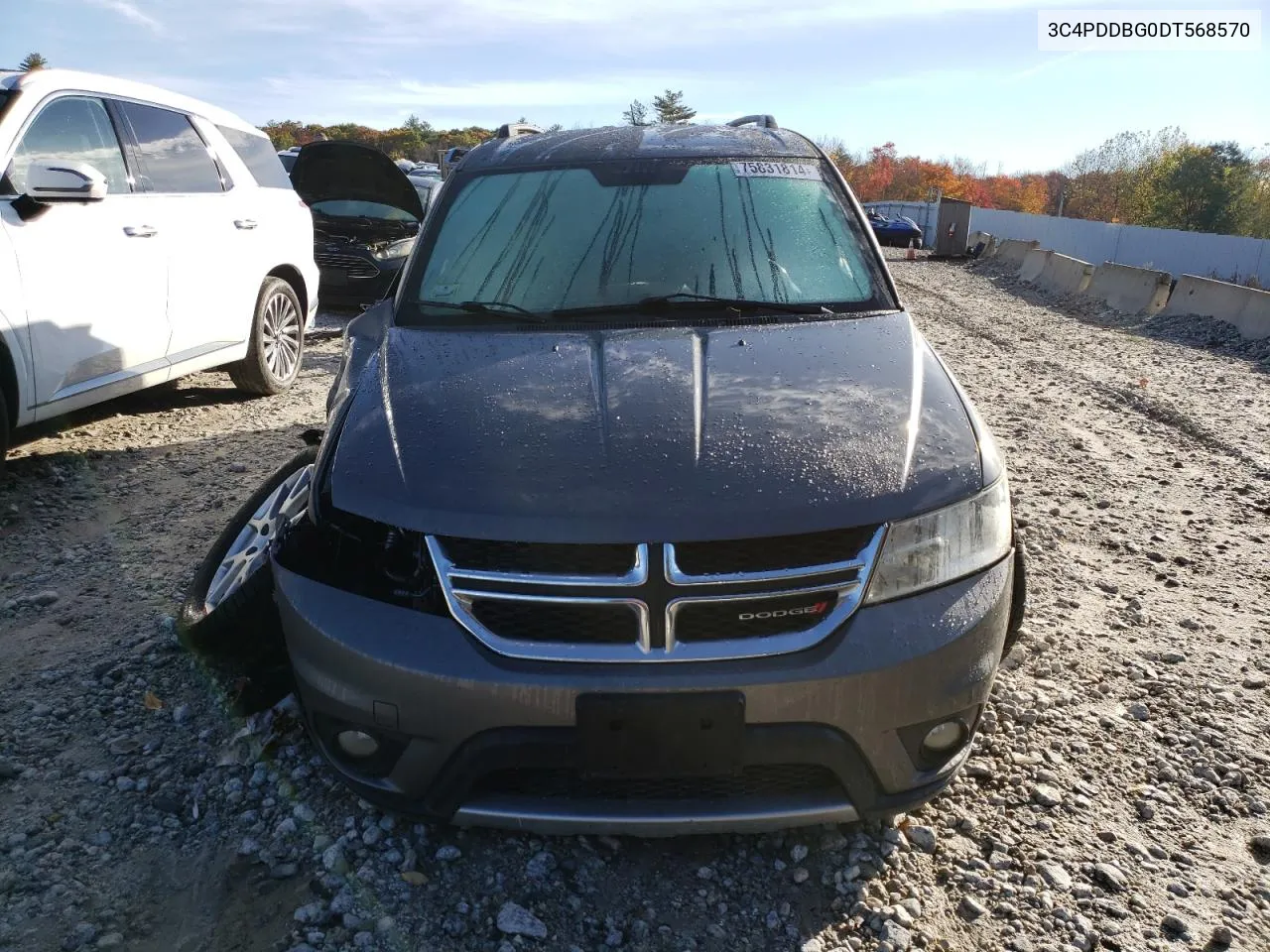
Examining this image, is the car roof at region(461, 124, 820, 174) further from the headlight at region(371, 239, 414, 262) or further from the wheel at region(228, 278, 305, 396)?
the headlight at region(371, 239, 414, 262)

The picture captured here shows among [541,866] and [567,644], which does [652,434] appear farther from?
[541,866]

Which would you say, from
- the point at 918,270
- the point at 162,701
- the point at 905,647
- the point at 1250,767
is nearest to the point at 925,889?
the point at 905,647

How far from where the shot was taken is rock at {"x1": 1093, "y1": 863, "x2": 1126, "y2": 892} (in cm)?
227

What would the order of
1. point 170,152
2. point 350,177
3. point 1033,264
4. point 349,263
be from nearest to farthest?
point 170,152 < point 350,177 < point 349,263 < point 1033,264

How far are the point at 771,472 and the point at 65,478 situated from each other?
4332 mm

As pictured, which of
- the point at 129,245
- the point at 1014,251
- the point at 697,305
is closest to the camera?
the point at 697,305

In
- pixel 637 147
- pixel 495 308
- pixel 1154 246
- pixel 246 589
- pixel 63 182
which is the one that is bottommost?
pixel 246 589

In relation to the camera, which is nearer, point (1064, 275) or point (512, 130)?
point (512, 130)

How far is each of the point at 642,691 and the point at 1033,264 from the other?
18155 mm

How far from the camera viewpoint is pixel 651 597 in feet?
6.40

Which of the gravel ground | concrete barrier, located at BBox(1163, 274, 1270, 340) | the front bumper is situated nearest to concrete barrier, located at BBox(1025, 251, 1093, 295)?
concrete barrier, located at BBox(1163, 274, 1270, 340)

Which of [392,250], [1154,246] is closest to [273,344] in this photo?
[392,250]

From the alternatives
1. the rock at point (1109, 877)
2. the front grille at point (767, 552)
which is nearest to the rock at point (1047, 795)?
the rock at point (1109, 877)

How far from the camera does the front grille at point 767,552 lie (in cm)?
197
